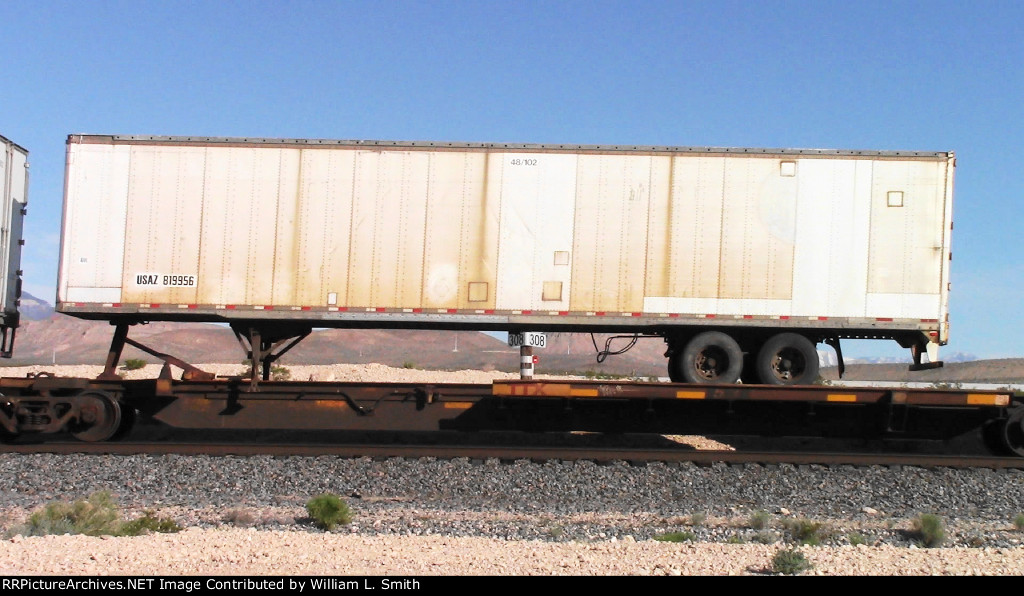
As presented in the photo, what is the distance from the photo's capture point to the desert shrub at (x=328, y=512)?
7.54 meters

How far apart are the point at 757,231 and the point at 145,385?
8580mm

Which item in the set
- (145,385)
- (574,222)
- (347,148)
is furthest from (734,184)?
(145,385)

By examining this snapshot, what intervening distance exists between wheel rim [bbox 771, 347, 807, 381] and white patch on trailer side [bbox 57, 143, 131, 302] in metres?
9.04

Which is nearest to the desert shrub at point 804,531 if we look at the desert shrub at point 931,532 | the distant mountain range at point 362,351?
the desert shrub at point 931,532

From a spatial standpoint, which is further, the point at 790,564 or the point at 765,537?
the point at 765,537

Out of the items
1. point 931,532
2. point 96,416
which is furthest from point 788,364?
point 96,416

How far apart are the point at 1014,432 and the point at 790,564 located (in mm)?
7366

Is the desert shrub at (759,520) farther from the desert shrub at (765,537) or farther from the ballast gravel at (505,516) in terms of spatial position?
the desert shrub at (765,537)

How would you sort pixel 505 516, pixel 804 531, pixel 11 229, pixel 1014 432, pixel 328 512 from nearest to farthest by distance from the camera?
1. pixel 804 531
2. pixel 328 512
3. pixel 505 516
4. pixel 1014 432
5. pixel 11 229

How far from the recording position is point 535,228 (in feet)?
37.6

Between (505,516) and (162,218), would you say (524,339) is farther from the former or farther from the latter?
(162,218)

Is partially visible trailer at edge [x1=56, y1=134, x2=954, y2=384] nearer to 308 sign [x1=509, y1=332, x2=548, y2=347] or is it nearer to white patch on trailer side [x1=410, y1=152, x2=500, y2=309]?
white patch on trailer side [x1=410, y1=152, x2=500, y2=309]

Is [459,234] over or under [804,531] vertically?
over

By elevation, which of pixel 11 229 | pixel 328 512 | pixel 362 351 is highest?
pixel 11 229
